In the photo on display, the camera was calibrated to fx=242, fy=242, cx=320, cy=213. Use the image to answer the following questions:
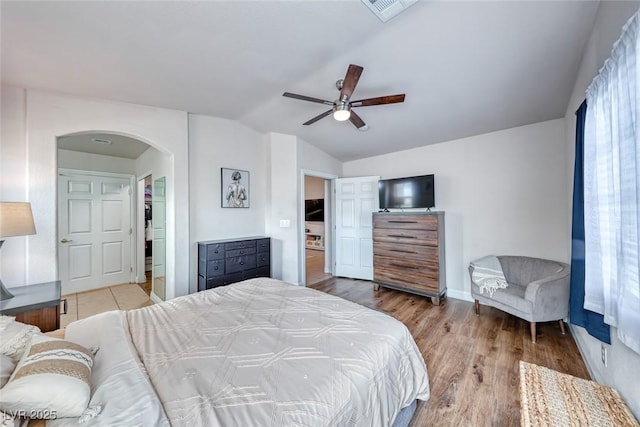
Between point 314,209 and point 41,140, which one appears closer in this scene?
point 41,140

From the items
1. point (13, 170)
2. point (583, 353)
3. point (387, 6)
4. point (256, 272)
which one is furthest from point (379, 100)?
point (13, 170)

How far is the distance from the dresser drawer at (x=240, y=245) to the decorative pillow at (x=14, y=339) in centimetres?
202

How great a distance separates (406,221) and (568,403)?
8.68 ft

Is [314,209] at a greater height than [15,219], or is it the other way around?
[314,209]

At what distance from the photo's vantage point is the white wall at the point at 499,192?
9.90ft

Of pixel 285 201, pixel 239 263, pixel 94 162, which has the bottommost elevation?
pixel 239 263

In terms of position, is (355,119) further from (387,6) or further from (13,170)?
(13,170)

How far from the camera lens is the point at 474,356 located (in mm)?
2229

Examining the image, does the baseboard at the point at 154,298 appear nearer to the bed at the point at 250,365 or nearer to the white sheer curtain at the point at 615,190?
the bed at the point at 250,365

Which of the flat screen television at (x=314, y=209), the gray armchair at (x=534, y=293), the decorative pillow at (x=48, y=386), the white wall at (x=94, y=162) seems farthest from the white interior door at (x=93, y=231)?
the gray armchair at (x=534, y=293)

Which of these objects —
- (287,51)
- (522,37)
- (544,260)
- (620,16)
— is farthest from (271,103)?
(544,260)

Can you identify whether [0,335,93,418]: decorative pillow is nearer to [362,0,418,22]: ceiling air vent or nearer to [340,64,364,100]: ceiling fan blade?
[340,64,364,100]: ceiling fan blade

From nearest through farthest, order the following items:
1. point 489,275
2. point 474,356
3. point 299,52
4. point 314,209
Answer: point 299,52 < point 474,356 < point 489,275 < point 314,209

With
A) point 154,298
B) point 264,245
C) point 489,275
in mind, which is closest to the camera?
point 489,275
